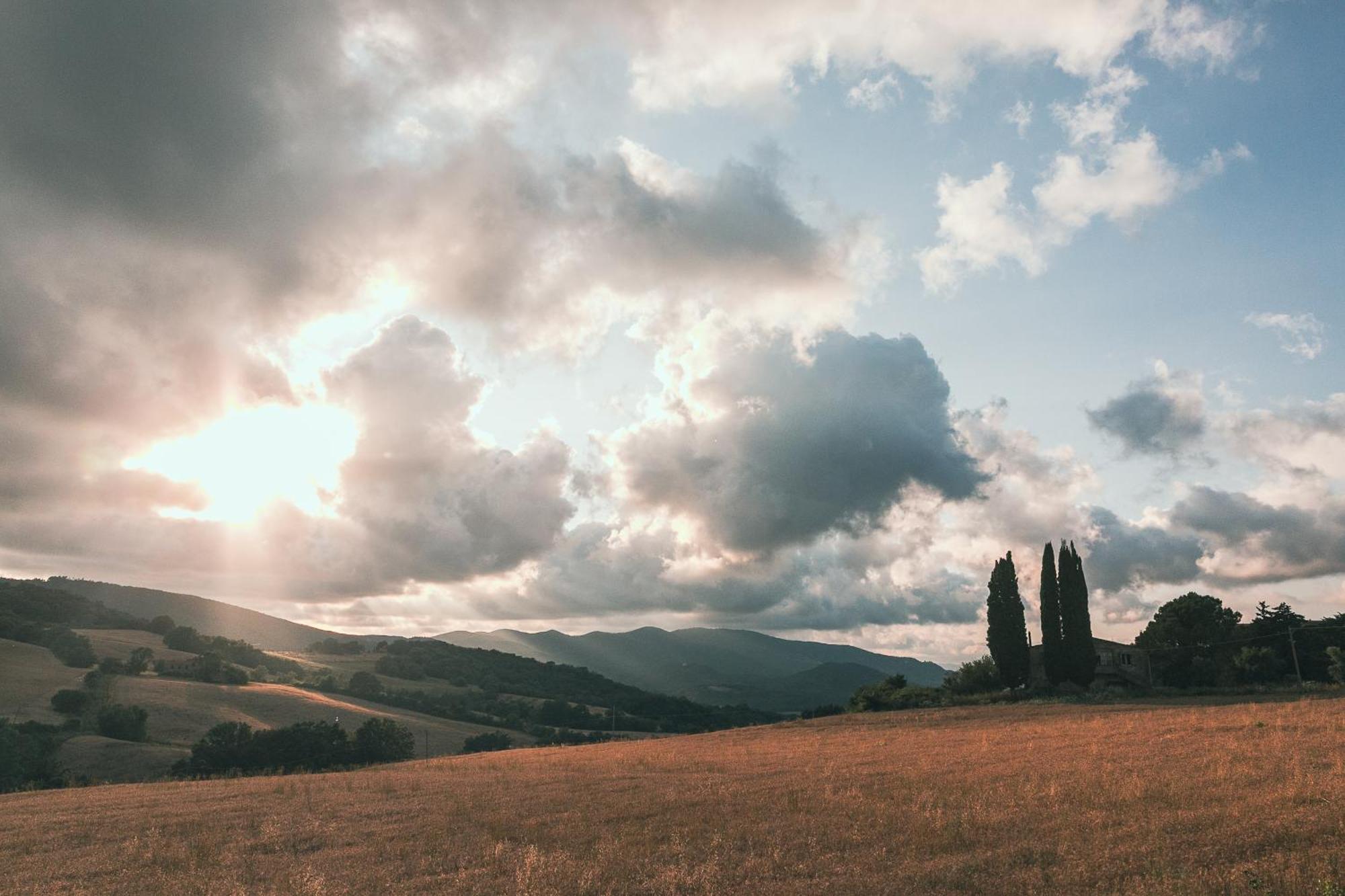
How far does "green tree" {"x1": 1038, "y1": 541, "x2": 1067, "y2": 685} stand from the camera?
3031 inches

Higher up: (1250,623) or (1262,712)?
(1250,623)

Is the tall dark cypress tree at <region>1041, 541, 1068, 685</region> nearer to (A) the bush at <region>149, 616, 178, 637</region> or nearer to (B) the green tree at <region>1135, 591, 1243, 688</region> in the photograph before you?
(B) the green tree at <region>1135, 591, 1243, 688</region>

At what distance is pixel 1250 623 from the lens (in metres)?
89.1

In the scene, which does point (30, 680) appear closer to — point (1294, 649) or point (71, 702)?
point (71, 702)

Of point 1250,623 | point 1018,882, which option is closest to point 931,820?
point 1018,882

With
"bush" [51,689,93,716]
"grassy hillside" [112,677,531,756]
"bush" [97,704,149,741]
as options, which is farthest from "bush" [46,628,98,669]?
"bush" [97,704,149,741]

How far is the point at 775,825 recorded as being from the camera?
774 inches

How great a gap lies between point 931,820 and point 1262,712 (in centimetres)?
3134

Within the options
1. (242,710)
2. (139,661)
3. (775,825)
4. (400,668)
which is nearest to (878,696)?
(775,825)

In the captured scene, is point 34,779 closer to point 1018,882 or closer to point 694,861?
point 694,861

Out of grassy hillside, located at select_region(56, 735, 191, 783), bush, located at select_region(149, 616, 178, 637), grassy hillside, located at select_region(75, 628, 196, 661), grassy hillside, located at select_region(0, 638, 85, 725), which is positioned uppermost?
bush, located at select_region(149, 616, 178, 637)

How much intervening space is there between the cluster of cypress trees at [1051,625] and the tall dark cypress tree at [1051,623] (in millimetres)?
63

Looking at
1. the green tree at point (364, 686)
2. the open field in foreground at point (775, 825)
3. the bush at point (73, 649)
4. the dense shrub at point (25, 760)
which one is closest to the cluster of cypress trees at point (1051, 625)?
the open field in foreground at point (775, 825)

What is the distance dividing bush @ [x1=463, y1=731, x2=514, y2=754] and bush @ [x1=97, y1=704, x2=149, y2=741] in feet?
122
